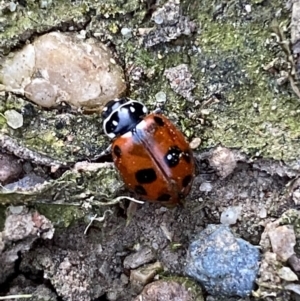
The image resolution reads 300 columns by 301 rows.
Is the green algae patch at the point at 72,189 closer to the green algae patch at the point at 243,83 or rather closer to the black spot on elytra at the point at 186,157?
the black spot on elytra at the point at 186,157

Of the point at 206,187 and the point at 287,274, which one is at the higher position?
the point at 206,187

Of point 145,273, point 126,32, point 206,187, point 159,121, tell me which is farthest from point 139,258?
point 126,32

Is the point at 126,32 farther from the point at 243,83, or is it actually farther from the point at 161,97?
the point at 243,83

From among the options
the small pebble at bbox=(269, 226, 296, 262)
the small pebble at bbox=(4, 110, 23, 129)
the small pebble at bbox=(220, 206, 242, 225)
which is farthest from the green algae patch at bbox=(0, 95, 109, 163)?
the small pebble at bbox=(269, 226, 296, 262)

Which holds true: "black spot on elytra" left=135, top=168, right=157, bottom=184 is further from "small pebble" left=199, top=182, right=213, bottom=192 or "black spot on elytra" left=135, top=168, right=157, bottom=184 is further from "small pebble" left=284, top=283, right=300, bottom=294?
"small pebble" left=284, top=283, right=300, bottom=294

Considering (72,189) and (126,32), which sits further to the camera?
(126,32)

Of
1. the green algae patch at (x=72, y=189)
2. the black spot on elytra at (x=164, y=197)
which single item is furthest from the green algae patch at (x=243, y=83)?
the green algae patch at (x=72, y=189)

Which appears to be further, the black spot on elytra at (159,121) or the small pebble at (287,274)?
the black spot on elytra at (159,121)
